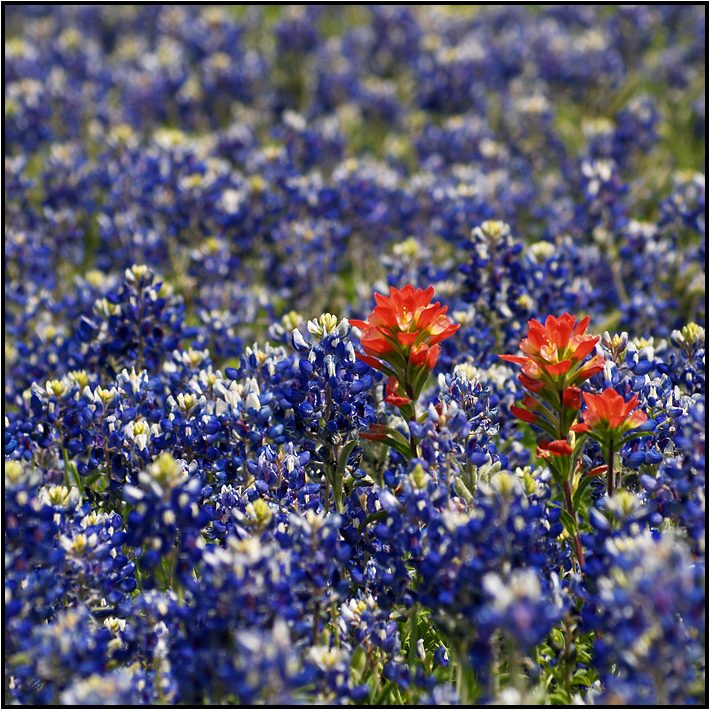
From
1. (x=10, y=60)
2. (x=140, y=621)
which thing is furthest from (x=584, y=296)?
(x=10, y=60)

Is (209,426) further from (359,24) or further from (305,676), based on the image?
(359,24)

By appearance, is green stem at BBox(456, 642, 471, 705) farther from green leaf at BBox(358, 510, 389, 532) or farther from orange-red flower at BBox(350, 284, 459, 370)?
orange-red flower at BBox(350, 284, 459, 370)

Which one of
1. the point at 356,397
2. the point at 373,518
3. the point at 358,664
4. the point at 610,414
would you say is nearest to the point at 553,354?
the point at 610,414

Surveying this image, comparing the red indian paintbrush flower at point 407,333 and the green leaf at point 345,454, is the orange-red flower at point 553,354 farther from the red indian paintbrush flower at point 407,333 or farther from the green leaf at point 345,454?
the green leaf at point 345,454

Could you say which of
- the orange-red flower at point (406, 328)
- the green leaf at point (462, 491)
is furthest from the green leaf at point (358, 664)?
the orange-red flower at point (406, 328)

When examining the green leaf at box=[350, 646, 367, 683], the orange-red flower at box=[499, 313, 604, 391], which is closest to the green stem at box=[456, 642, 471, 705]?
the green leaf at box=[350, 646, 367, 683]

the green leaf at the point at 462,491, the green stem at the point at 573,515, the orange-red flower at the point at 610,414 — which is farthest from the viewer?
the green leaf at the point at 462,491

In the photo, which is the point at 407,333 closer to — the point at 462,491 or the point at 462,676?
the point at 462,491
